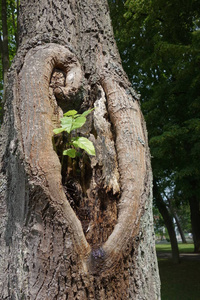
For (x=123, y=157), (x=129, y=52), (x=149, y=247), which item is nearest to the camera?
(x=149, y=247)

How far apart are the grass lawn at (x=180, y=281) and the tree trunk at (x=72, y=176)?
25.9 feet

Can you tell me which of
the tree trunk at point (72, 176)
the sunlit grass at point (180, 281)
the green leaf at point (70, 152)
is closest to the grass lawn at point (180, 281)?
the sunlit grass at point (180, 281)

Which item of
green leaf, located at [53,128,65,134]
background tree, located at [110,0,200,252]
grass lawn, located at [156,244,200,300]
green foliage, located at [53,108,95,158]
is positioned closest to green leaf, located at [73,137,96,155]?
green foliage, located at [53,108,95,158]

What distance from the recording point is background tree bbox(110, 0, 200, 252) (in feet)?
25.1

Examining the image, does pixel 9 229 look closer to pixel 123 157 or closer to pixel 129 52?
pixel 123 157

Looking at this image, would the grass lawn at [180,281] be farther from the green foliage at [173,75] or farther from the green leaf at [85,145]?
the green leaf at [85,145]

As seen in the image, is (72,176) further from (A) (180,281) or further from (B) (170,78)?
(B) (170,78)

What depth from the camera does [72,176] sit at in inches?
83.0

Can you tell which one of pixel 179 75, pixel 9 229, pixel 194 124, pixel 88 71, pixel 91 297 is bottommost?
pixel 91 297

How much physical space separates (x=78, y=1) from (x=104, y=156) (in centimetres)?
163

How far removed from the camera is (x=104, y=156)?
6.95 feet

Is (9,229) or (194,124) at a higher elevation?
(194,124)

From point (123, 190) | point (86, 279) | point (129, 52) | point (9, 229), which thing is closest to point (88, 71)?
point (123, 190)

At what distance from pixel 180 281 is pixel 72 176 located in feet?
33.8
